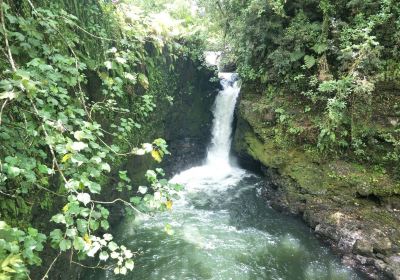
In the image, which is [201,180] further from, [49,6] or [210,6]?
[49,6]

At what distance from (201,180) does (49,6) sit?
7660 millimetres

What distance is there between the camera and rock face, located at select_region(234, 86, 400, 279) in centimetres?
655

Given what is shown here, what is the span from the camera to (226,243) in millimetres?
7160

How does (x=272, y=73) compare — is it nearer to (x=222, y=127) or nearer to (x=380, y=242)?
(x=222, y=127)

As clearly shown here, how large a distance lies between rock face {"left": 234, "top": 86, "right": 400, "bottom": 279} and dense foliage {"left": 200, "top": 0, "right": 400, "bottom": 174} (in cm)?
45

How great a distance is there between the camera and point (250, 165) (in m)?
11.3

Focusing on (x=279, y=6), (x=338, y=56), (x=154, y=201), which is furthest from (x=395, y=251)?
(x=279, y=6)

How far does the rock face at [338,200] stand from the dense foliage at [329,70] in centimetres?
45

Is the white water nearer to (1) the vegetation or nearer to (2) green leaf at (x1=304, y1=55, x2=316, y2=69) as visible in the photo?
(1) the vegetation

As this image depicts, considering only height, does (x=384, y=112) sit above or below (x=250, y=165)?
above

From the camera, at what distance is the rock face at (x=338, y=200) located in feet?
21.5

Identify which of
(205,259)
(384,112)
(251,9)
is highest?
(251,9)

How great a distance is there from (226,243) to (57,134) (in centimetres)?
554

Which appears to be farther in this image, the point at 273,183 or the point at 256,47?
the point at 256,47
